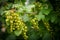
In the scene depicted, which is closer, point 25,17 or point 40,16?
point 25,17

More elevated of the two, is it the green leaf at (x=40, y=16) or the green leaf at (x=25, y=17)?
the green leaf at (x=25, y=17)

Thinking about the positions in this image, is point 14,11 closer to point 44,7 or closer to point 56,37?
point 44,7

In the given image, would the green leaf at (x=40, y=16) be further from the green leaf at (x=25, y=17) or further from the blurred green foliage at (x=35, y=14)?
the green leaf at (x=25, y=17)

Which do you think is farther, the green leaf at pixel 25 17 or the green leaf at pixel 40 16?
the green leaf at pixel 40 16

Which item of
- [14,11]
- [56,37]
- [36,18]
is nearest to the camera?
[14,11]

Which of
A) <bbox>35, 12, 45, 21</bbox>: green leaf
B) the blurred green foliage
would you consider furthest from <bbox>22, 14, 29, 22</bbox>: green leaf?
<bbox>35, 12, 45, 21</bbox>: green leaf

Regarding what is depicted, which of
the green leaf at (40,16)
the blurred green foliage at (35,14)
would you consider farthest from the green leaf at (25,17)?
the green leaf at (40,16)

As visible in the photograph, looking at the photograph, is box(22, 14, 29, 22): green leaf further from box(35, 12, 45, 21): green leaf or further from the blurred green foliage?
box(35, 12, 45, 21): green leaf

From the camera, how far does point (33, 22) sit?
1.61m

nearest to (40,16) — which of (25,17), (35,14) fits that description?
(35,14)

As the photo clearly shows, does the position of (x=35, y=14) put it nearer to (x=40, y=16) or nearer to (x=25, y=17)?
(x=40, y=16)

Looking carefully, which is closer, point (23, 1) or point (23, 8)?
point (23, 8)

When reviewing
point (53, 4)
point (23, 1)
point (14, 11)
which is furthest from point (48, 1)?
point (14, 11)

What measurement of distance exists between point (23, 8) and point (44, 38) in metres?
0.55
